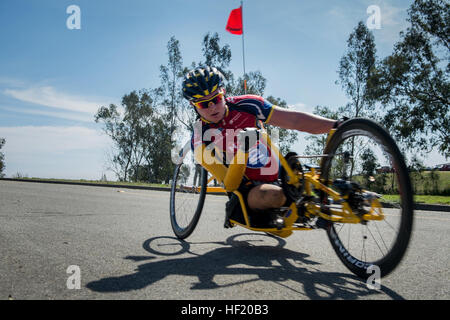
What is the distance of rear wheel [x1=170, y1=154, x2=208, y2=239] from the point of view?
3953mm

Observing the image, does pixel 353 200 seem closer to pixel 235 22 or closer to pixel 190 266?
pixel 190 266

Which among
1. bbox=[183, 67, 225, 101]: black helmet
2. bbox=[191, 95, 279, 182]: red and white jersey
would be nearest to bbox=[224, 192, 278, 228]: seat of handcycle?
bbox=[191, 95, 279, 182]: red and white jersey

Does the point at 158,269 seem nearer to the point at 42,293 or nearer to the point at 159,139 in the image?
the point at 42,293

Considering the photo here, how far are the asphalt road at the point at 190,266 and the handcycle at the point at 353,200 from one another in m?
0.24

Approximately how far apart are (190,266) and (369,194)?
155 cm

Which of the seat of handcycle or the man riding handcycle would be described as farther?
the seat of handcycle

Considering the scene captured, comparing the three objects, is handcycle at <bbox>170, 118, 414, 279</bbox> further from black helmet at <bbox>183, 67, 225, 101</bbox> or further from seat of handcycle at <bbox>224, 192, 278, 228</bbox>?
black helmet at <bbox>183, 67, 225, 101</bbox>

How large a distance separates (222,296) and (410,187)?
4.57 ft

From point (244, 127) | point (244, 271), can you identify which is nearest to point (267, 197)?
point (244, 271)

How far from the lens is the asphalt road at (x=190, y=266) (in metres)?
2.14

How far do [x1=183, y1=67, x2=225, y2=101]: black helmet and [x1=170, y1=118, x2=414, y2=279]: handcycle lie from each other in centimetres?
86

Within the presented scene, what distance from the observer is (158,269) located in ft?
8.76

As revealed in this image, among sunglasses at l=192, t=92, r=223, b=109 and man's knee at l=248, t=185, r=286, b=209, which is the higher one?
sunglasses at l=192, t=92, r=223, b=109

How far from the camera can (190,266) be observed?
2789mm
